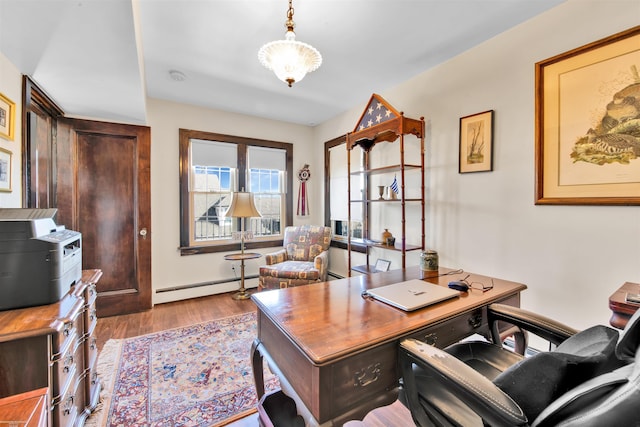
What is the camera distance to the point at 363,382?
0.95 metres

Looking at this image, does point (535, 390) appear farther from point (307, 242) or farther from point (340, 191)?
point (340, 191)

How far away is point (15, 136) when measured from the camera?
6.04 ft

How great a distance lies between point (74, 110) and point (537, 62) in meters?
4.13

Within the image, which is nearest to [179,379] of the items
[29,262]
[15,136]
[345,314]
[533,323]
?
[29,262]

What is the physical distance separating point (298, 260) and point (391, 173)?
1.75 meters

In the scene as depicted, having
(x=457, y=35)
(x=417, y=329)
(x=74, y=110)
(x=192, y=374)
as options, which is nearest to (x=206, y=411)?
(x=192, y=374)

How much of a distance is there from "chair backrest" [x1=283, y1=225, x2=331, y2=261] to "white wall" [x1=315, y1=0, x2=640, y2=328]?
1506mm

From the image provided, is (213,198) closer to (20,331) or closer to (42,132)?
(42,132)

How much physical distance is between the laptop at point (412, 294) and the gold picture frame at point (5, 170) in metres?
2.35

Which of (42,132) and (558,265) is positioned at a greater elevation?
(42,132)

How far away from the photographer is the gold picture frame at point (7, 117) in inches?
65.9

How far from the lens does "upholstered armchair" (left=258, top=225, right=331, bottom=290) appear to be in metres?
3.25

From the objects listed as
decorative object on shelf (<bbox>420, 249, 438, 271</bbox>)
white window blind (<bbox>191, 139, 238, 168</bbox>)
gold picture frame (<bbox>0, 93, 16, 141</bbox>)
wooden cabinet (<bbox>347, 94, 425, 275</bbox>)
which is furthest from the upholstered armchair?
gold picture frame (<bbox>0, 93, 16, 141</bbox>)

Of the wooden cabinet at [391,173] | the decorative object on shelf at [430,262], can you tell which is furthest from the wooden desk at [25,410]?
the wooden cabinet at [391,173]
